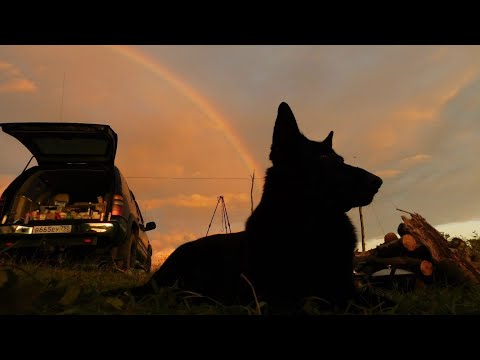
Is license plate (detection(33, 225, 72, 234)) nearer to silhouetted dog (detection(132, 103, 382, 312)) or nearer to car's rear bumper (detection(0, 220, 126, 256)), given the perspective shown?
car's rear bumper (detection(0, 220, 126, 256))

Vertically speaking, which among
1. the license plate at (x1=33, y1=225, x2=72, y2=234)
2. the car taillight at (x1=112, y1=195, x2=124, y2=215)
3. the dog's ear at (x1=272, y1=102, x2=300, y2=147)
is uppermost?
the car taillight at (x1=112, y1=195, x2=124, y2=215)

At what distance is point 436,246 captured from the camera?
25.7 ft

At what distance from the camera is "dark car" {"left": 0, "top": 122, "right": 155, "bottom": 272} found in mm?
8195

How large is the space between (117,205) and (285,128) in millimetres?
5785

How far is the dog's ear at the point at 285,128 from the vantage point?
3742 mm

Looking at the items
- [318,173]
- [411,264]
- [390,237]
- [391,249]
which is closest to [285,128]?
[318,173]

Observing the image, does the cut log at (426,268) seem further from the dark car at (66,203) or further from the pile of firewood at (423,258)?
the dark car at (66,203)

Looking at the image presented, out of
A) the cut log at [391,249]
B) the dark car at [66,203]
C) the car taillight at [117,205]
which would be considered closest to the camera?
the dark car at [66,203]

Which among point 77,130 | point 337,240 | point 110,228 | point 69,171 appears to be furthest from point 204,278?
point 69,171

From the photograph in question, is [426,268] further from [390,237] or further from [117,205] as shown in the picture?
[117,205]

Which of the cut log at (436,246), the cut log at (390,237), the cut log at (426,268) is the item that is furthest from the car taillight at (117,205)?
the cut log at (426,268)

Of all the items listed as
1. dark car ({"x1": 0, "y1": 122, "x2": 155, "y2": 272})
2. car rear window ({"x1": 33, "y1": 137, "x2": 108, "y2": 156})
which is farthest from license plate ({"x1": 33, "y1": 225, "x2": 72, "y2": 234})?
car rear window ({"x1": 33, "y1": 137, "x2": 108, "y2": 156})
